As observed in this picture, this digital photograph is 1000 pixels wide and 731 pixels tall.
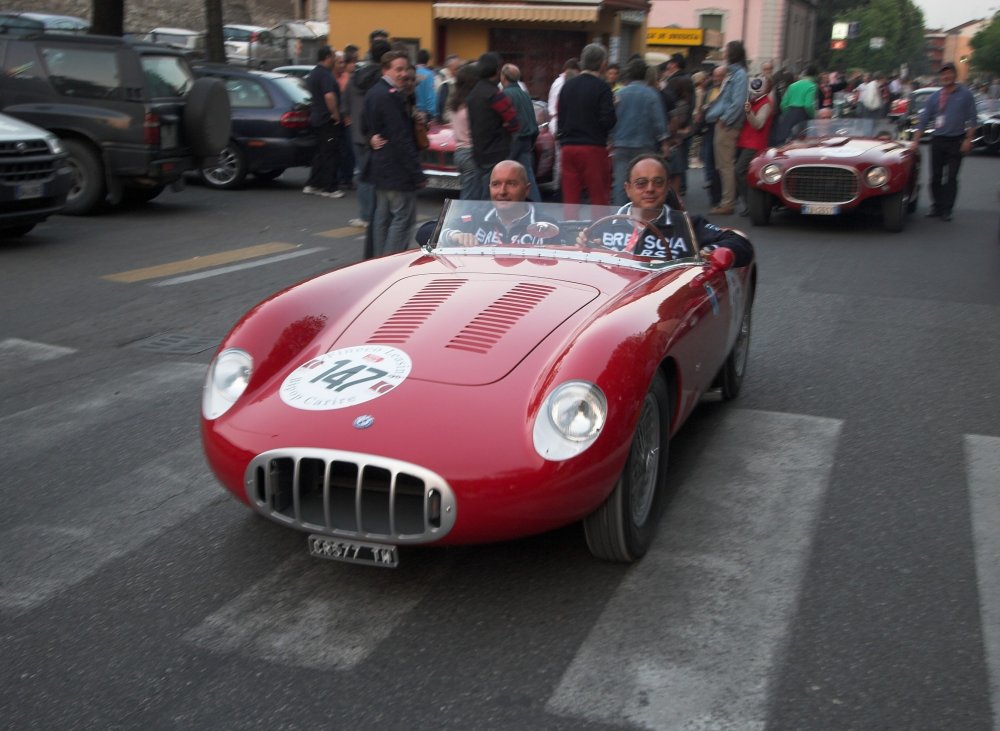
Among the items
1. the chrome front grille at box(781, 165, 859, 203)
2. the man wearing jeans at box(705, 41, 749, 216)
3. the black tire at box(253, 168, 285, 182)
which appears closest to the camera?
the chrome front grille at box(781, 165, 859, 203)

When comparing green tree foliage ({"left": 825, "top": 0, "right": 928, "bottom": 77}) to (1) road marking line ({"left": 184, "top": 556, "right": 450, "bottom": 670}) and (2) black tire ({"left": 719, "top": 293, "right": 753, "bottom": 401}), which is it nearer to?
(2) black tire ({"left": 719, "top": 293, "right": 753, "bottom": 401})

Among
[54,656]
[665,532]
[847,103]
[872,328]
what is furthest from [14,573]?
[847,103]

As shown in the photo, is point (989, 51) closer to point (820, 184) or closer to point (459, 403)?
point (820, 184)

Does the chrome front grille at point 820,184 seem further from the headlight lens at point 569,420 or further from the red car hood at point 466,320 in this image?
the headlight lens at point 569,420

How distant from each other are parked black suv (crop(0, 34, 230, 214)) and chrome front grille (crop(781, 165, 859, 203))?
6652 mm

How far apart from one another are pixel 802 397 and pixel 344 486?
3.43 meters

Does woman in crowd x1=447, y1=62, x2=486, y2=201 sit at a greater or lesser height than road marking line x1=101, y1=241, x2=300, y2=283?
greater

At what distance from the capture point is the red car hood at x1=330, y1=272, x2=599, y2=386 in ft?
13.7

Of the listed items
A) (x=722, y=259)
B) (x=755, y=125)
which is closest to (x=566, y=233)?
(x=722, y=259)

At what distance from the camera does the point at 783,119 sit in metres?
15.6

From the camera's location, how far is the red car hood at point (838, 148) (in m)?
13.1

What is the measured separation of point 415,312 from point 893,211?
9.81m

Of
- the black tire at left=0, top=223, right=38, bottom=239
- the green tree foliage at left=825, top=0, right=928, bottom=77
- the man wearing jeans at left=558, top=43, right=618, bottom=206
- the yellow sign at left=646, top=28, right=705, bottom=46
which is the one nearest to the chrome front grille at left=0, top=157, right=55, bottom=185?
the black tire at left=0, top=223, right=38, bottom=239

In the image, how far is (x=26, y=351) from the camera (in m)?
7.49
